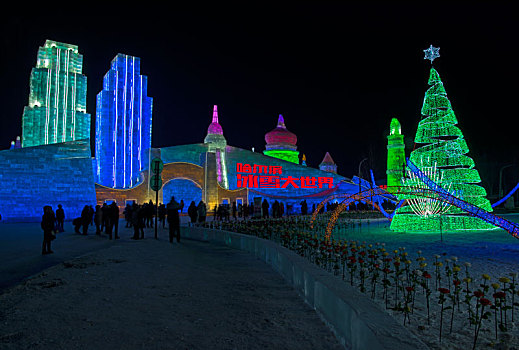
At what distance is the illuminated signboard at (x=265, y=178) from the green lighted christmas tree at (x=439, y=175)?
25.4m

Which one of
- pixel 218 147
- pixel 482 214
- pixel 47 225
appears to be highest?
pixel 218 147

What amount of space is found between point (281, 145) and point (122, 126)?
22911 millimetres

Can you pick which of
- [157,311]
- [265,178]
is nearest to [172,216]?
[157,311]

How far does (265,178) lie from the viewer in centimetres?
4466

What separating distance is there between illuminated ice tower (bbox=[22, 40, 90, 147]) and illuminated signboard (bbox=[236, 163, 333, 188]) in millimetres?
19851

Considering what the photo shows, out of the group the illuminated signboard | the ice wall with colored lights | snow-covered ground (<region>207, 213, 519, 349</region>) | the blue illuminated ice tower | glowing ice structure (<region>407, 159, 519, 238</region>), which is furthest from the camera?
the illuminated signboard

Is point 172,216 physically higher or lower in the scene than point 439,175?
lower

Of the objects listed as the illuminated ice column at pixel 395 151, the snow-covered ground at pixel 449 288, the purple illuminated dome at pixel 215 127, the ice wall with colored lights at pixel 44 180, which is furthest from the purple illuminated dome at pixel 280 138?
the snow-covered ground at pixel 449 288

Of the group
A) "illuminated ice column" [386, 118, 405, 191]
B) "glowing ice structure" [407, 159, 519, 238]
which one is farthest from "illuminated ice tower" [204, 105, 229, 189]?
"glowing ice structure" [407, 159, 519, 238]

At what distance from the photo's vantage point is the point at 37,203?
27.9 meters

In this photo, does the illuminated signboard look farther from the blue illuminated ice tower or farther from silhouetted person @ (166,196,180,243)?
silhouetted person @ (166,196,180,243)

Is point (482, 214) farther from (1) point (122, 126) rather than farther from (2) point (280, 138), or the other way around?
(2) point (280, 138)

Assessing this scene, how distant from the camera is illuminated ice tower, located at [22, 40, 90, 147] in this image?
45.8 metres

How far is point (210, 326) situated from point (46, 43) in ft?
178
